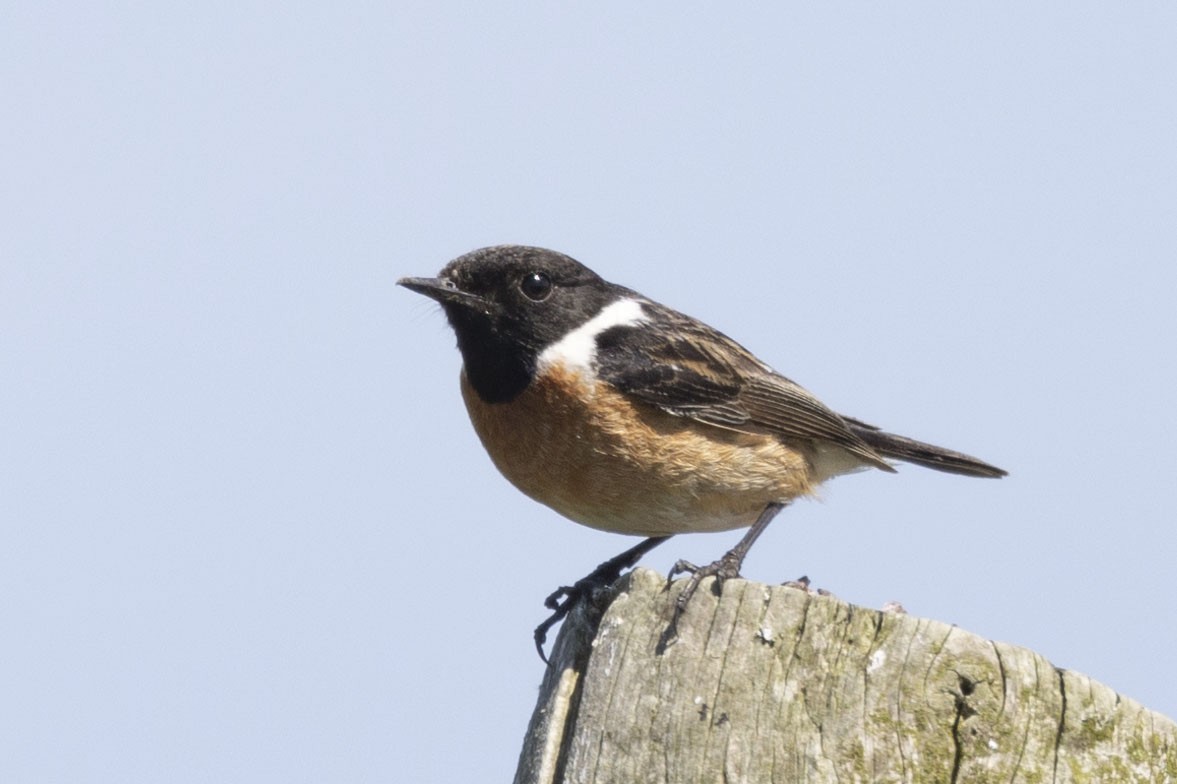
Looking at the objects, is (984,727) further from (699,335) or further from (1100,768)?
(699,335)

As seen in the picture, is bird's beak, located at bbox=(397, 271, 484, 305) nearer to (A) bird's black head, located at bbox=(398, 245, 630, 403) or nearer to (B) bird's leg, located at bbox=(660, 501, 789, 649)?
(A) bird's black head, located at bbox=(398, 245, 630, 403)

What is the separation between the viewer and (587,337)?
8203 millimetres

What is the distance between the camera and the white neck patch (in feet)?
26.0

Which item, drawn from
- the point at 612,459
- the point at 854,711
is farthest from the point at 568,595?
the point at 854,711

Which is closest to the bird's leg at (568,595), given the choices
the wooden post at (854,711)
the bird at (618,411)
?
the bird at (618,411)

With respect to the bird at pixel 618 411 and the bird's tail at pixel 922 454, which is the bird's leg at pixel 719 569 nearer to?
the bird at pixel 618 411

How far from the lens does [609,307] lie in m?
8.65

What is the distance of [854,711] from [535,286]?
15.2 feet

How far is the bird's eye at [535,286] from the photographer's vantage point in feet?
27.3

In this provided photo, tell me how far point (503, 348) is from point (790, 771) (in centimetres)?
440

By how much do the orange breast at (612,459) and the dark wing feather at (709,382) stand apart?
0.39 feet

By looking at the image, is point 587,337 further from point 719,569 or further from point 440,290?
point 719,569

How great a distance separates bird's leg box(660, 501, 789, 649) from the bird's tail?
1251 millimetres

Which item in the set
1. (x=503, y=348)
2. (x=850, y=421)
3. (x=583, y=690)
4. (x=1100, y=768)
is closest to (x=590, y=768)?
(x=583, y=690)
